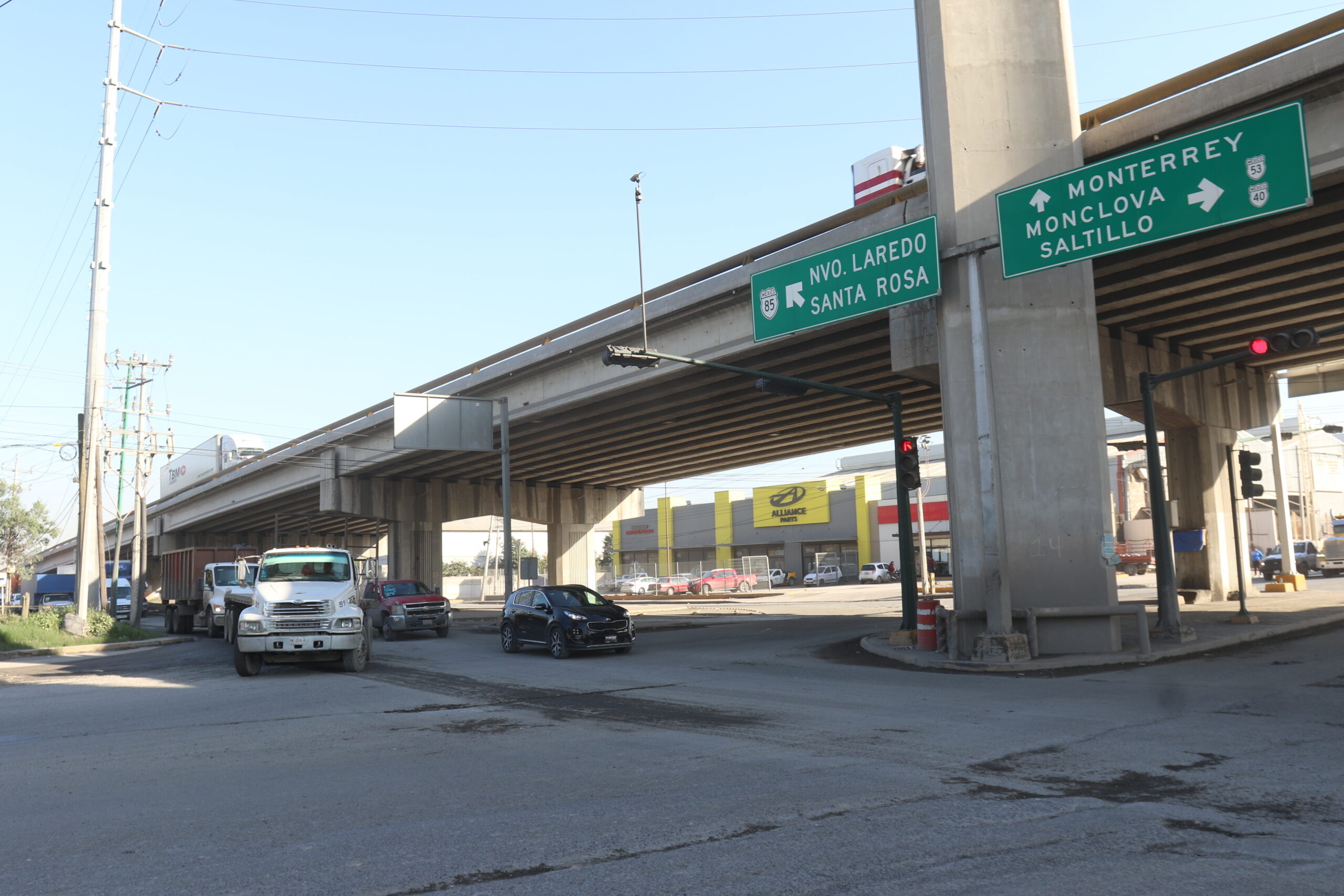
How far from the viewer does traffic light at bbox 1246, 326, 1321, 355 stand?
48.9 feet

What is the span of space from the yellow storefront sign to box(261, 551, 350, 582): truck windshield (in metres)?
61.8

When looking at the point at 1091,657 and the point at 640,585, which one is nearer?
the point at 1091,657

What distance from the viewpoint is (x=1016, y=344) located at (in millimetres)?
18016

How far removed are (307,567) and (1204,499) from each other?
84.9 feet

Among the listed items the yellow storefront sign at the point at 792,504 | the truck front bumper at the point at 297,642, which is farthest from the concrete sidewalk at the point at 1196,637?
the yellow storefront sign at the point at 792,504

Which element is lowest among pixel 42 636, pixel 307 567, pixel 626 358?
pixel 42 636

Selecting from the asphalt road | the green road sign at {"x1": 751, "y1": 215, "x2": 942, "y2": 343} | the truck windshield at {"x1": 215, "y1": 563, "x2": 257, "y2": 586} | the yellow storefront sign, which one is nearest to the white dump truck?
the asphalt road

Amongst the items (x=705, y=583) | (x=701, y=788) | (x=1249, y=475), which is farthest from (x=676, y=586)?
(x=701, y=788)

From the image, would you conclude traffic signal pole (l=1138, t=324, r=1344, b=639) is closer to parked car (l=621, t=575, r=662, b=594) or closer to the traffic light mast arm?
the traffic light mast arm

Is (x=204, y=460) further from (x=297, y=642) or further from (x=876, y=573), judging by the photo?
(x=297, y=642)

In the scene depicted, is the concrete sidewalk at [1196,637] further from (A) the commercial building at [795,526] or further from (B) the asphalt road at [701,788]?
(A) the commercial building at [795,526]

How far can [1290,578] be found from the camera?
110 ft

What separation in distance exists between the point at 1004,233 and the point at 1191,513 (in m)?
17.8

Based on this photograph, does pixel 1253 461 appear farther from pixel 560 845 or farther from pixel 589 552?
pixel 589 552
